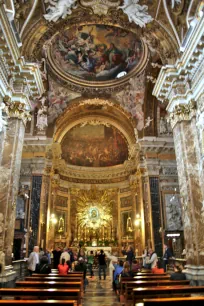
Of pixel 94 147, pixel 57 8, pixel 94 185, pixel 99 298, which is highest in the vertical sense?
pixel 57 8

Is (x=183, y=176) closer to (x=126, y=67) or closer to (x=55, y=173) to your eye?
(x=126, y=67)

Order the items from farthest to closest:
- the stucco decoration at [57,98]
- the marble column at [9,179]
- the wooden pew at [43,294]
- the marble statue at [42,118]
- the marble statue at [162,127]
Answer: the stucco decoration at [57,98] < the marble statue at [42,118] < the marble statue at [162,127] < the marble column at [9,179] < the wooden pew at [43,294]

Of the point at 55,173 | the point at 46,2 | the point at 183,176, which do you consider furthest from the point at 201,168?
the point at 55,173

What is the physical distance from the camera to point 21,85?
9.41 metres

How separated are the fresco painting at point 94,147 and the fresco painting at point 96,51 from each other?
5747mm

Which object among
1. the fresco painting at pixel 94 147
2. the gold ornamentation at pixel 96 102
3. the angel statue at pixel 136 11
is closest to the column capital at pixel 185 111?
the angel statue at pixel 136 11

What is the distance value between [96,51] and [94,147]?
862 cm

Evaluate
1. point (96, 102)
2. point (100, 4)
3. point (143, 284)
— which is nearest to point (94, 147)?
point (96, 102)

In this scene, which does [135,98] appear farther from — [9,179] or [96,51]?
[9,179]

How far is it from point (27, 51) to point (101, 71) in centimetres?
871

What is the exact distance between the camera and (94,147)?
23.3 m

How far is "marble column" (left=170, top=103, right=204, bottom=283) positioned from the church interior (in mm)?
32

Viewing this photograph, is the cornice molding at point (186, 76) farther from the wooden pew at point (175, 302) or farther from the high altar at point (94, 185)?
the high altar at point (94, 185)

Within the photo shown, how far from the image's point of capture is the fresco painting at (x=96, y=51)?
15891 mm
